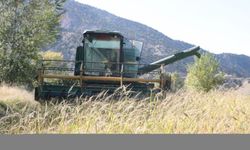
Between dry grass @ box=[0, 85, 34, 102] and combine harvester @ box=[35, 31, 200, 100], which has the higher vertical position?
combine harvester @ box=[35, 31, 200, 100]

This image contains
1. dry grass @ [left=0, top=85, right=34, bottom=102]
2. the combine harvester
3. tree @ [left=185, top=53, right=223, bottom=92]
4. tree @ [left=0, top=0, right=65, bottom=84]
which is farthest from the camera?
tree @ [left=185, top=53, right=223, bottom=92]

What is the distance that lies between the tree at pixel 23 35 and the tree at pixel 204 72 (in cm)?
2820

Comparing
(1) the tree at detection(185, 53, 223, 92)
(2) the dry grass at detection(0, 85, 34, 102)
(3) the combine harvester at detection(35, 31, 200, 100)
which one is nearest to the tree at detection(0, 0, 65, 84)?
(2) the dry grass at detection(0, 85, 34, 102)

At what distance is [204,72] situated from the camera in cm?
5625

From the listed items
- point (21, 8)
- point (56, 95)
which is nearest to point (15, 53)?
point (21, 8)

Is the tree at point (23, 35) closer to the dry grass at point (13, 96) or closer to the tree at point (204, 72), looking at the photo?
the dry grass at point (13, 96)

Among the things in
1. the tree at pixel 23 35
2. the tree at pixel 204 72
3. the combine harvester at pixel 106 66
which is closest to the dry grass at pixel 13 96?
the combine harvester at pixel 106 66

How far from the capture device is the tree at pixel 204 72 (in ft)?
178

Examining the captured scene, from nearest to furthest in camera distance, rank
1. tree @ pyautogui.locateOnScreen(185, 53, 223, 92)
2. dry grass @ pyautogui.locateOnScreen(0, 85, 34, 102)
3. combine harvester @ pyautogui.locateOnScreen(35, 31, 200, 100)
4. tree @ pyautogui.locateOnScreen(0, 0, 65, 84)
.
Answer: combine harvester @ pyautogui.locateOnScreen(35, 31, 200, 100) → dry grass @ pyautogui.locateOnScreen(0, 85, 34, 102) → tree @ pyautogui.locateOnScreen(0, 0, 65, 84) → tree @ pyautogui.locateOnScreen(185, 53, 223, 92)

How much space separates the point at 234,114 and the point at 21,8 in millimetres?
23355

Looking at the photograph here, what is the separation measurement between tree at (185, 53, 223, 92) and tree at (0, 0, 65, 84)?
92.5 feet

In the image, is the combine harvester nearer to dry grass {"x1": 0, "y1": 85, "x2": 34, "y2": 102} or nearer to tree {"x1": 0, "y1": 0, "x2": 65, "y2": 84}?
dry grass {"x1": 0, "y1": 85, "x2": 34, "y2": 102}

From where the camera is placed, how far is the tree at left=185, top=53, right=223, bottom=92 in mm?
54281

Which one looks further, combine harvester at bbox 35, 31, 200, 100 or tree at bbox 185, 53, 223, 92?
tree at bbox 185, 53, 223, 92
